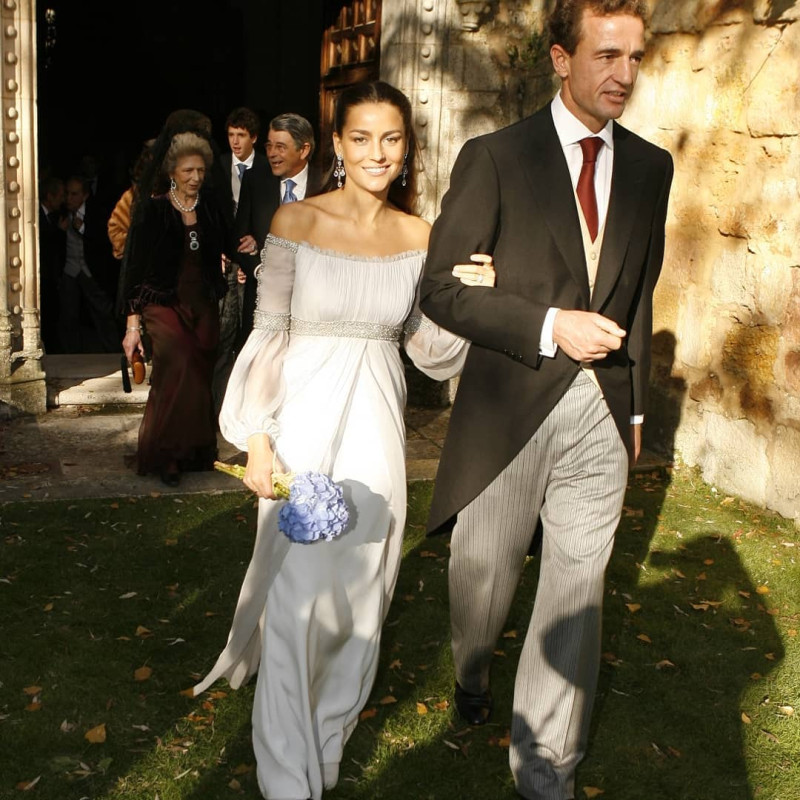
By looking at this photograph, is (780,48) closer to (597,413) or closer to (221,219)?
(221,219)

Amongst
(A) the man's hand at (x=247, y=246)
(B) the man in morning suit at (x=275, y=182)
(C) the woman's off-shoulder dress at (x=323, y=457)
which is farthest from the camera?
(B) the man in morning suit at (x=275, y=182)

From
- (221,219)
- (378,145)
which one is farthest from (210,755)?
(221,219)

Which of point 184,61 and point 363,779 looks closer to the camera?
point 363,779

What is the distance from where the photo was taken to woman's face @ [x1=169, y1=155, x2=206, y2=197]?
22.5ft

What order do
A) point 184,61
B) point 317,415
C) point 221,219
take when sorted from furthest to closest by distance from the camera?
1. point 184,61
2. point 221,219
3. point 317,415

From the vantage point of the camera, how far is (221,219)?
23.2 ft

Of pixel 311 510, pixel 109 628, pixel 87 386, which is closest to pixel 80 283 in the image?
pixel 87 386

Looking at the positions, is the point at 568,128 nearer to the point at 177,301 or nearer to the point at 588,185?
the point at 588,185

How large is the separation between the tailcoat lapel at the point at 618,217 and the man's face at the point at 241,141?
5.86 meters

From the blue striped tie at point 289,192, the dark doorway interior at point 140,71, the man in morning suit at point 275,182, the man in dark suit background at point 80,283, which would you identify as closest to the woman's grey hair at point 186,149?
the man in morning suit at point 275,182

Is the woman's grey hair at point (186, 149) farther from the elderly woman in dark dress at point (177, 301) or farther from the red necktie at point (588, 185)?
the red necktie at point (588, 185)

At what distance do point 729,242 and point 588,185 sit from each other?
383 cm

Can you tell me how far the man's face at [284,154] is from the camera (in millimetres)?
7988

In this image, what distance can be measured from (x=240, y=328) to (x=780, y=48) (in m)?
4.13
